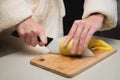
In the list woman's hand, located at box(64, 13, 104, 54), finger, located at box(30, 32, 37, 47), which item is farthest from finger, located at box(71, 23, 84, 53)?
finger, located at box(30, 32, 37, 47)

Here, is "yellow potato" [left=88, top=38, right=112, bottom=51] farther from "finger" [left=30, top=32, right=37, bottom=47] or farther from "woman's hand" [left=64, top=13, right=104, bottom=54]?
"finger" [left=30, top=32, right=37, bottom=47]

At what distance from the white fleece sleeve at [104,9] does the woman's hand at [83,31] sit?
2 cm

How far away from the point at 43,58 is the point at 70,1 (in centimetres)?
52

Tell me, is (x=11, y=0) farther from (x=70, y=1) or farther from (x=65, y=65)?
(x=70, y=1)

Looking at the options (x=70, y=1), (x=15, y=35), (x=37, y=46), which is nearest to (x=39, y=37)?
(x=37, y=46)

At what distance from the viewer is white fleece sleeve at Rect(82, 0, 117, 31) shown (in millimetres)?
728

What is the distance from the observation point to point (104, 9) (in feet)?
2.38

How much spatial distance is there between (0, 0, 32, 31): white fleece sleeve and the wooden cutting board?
0.51 ft

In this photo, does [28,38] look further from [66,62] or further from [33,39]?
[66,62]

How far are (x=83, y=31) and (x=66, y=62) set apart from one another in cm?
12

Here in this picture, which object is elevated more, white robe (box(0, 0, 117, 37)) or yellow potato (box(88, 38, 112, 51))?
white robe (box(0, 0, 117, 37))

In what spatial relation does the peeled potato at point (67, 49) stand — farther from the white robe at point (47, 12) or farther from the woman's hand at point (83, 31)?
the white robe at point (47, 12)

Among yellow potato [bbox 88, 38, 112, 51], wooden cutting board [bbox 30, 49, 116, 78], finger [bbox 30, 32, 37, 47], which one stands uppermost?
finger [bbox 30, 32, 37, 47]

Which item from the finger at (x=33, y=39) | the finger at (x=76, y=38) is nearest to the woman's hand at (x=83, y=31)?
the finger at (x=76, y=38)
